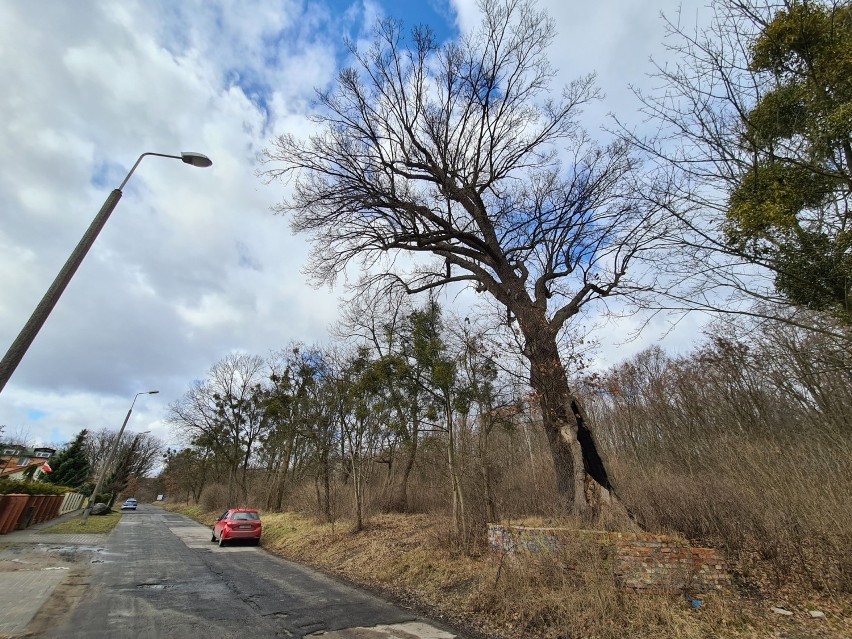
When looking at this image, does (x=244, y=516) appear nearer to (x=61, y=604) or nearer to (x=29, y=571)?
(x=29, y=571)

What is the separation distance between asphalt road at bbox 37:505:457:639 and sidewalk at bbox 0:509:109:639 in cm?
34

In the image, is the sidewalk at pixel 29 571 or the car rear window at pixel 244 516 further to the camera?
the car rear window at pixel 244 516

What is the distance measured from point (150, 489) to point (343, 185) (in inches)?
4755

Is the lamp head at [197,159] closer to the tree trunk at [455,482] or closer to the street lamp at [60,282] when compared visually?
the street lamp at [60,282]

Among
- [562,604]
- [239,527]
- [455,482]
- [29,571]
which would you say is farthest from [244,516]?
[562,604]

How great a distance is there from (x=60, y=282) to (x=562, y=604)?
27.1ft

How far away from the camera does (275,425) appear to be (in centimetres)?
3359

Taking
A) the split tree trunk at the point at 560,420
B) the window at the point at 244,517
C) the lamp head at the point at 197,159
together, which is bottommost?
the window at the point at 244,517

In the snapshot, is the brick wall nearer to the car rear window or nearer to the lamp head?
the lamp head

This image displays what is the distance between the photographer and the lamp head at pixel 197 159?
738 centimetres

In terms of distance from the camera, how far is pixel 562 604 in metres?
6.46

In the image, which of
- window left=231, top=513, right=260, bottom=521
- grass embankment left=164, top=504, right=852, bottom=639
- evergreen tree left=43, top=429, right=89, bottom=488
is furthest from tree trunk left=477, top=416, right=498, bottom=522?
evergreen tree left=43, top=429, right=89, bottom=488

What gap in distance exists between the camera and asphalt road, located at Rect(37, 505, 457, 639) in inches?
252

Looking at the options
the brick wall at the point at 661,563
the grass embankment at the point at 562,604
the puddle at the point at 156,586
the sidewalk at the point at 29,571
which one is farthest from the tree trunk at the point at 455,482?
the sidewalk at the point at 29,571
